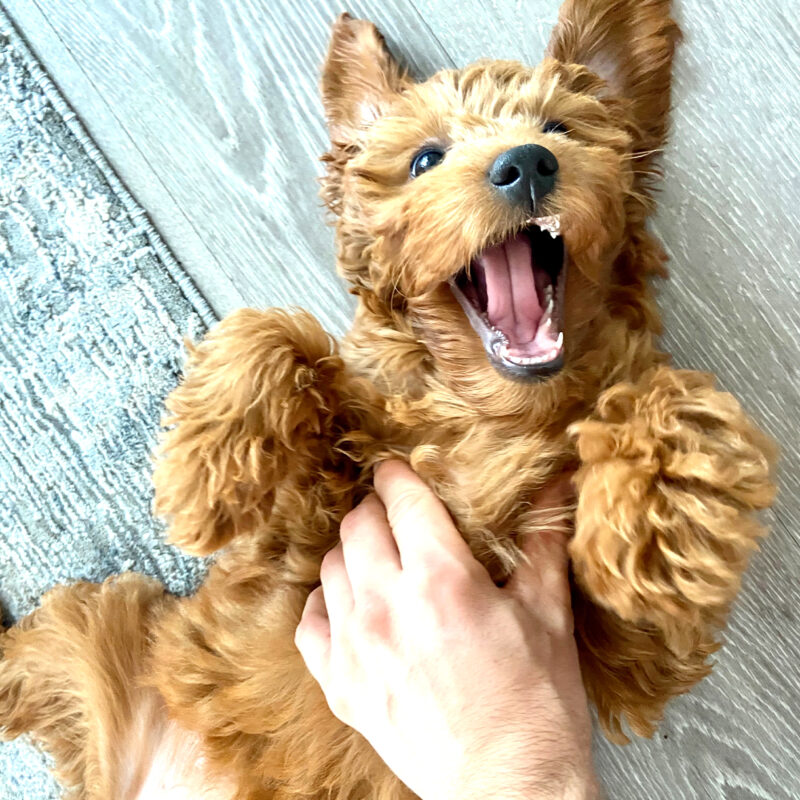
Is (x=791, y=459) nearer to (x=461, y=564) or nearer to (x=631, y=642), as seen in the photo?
(x=631, y=642)

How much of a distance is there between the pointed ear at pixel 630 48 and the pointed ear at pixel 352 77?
0.41 metres

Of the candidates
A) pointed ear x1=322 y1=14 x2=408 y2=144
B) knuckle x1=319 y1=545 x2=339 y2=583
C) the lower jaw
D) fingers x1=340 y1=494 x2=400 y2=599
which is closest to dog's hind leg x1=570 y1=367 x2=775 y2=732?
the lower jaw

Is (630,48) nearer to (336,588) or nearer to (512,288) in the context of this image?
(512,288)

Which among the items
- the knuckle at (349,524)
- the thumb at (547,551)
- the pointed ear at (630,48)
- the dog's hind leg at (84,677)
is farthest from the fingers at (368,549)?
the pointed ear at (630,48)

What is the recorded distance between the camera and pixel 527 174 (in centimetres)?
128

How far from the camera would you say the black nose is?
4.21ft

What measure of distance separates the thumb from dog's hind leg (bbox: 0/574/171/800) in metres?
1.10

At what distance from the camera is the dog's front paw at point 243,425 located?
4.57ft

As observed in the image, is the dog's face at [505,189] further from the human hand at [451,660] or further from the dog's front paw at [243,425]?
the human hand at [451,660]

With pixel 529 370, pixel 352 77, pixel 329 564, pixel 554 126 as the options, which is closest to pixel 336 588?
pixel 329 564

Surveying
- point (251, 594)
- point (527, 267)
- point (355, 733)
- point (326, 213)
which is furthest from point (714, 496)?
point (326, 213)

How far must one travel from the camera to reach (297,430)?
4.78ft

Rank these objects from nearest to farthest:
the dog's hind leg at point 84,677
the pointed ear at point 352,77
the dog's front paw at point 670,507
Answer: the dog's front paw at point 670,507 < the pointed ear at point 352,77 < the dog's hind leg at point 84,677

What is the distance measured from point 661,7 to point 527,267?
2.34 ft
